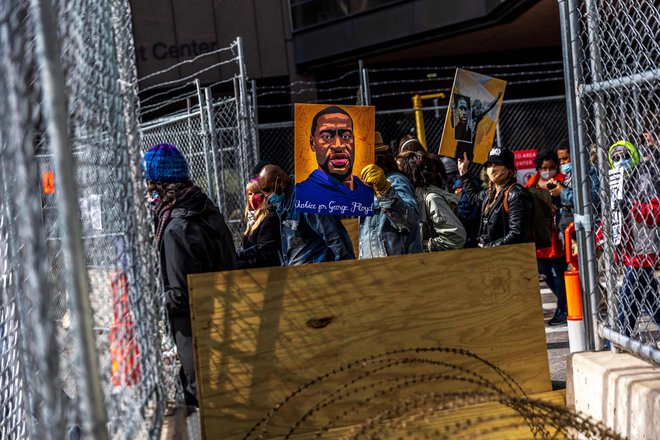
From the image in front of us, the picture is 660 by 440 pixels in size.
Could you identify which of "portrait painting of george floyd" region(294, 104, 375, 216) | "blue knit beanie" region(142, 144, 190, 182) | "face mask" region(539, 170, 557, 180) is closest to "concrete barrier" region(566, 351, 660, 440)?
"portrait painting of george floyd" region(294, 104, 375, 216)

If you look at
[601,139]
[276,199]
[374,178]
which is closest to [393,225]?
[374,178]

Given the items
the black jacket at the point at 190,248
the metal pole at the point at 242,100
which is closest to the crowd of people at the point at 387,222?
the black jacket at the point at 190,248

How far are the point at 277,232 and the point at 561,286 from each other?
3.57m

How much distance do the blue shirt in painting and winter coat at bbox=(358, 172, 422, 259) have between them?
157 mm

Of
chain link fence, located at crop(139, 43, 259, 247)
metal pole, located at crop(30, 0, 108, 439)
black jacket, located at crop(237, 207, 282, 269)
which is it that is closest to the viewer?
metal pole, located at crop(30, 0, 108, 439)

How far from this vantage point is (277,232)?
7215 millimetres


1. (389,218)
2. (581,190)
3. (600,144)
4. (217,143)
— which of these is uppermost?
(217,143)

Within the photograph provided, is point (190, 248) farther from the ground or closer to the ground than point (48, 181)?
closer to the ground

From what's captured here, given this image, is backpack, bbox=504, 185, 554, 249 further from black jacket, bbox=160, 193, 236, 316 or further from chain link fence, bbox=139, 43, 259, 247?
black jacket, bbox=160, 193, 236, 316

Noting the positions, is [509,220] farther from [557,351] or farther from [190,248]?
[190,248]

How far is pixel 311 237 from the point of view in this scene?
6387 millimetres

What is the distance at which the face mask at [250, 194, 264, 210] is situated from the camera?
303 inches

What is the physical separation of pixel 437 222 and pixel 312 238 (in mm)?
1201

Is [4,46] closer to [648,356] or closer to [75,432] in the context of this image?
[75,432]
